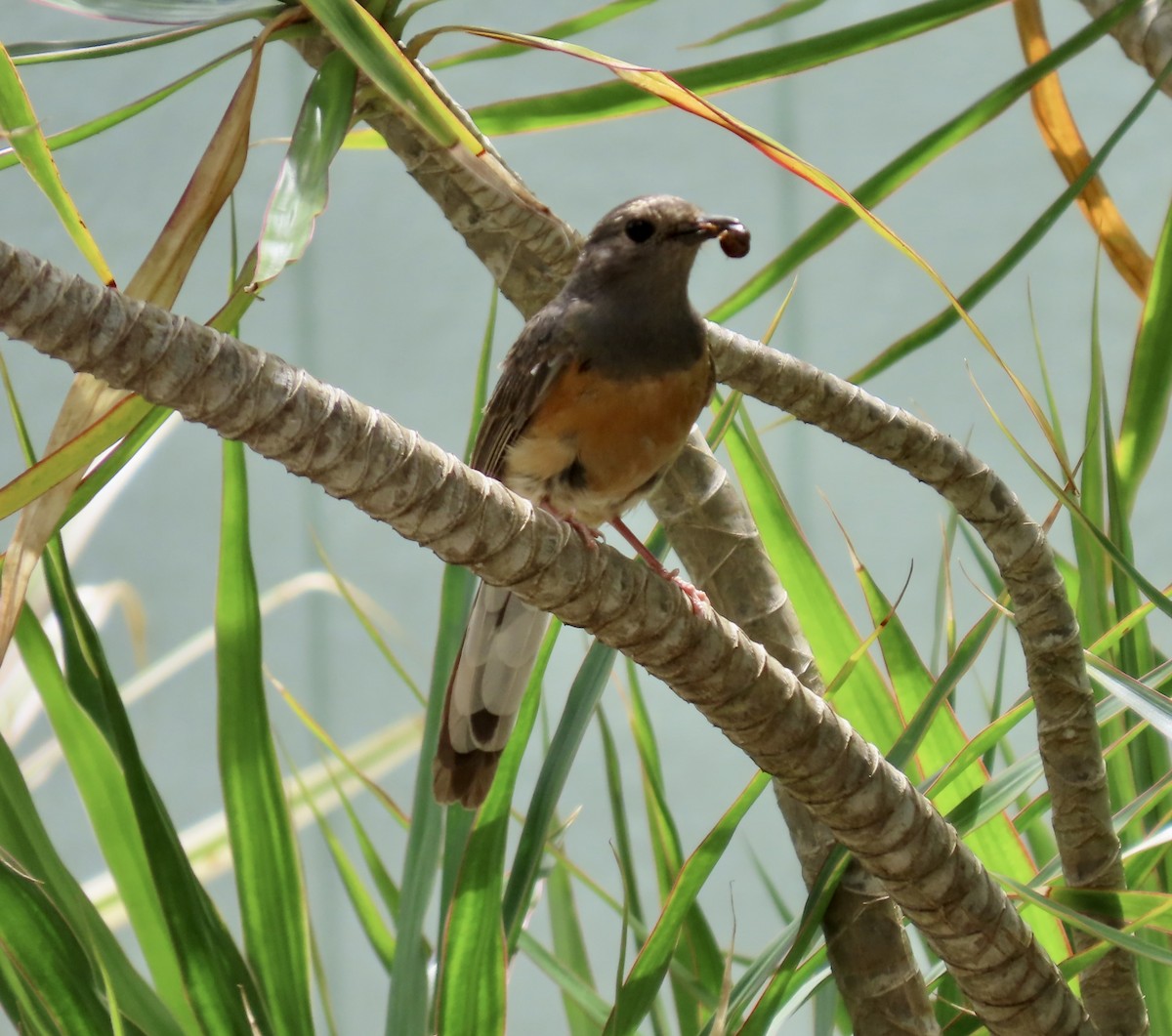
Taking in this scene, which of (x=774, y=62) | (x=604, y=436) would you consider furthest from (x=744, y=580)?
(x=774, y=62)

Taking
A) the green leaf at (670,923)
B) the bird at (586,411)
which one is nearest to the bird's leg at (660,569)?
the bird at (586,411)

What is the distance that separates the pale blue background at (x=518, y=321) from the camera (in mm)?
3695

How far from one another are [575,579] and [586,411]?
540 millimetres

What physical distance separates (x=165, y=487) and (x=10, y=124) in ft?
10.5

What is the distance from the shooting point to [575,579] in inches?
43.1

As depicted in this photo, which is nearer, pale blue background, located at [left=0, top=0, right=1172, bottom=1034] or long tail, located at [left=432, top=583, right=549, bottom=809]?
long tail, located at [left=432, top=583, right=549, bottom=809]

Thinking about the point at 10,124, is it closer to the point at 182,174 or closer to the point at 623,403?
the point at 623,403

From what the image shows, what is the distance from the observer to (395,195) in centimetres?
397

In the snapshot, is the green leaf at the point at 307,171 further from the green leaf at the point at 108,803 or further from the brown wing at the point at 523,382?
the green leaf at the point at 108,803

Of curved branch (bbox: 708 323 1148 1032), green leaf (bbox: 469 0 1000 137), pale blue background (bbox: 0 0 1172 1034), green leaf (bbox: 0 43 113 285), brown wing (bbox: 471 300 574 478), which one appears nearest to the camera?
green leaf (bbox: 0 43 113 285)

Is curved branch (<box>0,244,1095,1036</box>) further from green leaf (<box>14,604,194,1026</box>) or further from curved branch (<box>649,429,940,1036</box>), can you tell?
green leaf (<box>14,604,194,1026</box>)

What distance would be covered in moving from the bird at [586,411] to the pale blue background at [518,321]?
202 cm

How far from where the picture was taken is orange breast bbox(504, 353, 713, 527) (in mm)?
1547

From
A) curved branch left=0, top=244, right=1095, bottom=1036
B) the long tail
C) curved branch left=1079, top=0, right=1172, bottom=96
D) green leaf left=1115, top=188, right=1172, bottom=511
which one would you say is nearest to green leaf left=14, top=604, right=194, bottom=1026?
the long tail
